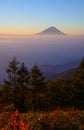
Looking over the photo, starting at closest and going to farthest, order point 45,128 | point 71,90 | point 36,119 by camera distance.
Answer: point 45,128
point 36,119
point 71,90

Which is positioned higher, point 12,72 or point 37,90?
point 12,72

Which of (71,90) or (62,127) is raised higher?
(62,127)

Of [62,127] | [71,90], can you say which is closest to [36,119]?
[62,127]

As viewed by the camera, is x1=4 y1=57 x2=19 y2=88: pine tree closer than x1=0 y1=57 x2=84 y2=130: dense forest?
No

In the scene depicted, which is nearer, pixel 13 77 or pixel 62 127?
pixel 62 127

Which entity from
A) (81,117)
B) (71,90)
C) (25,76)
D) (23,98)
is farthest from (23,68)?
(81,117)

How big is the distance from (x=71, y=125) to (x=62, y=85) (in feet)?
162

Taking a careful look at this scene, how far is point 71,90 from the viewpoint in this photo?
5681cm

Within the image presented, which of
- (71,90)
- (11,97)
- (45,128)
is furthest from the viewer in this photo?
(11,97)

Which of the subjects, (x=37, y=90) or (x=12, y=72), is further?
(x=12, y=72)

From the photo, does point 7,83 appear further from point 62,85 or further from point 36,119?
point 36,119

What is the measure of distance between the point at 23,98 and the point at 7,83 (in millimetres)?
5289

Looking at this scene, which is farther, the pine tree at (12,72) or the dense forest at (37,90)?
the pine tree at (12,72)

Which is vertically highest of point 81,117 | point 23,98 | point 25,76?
point 81,117
